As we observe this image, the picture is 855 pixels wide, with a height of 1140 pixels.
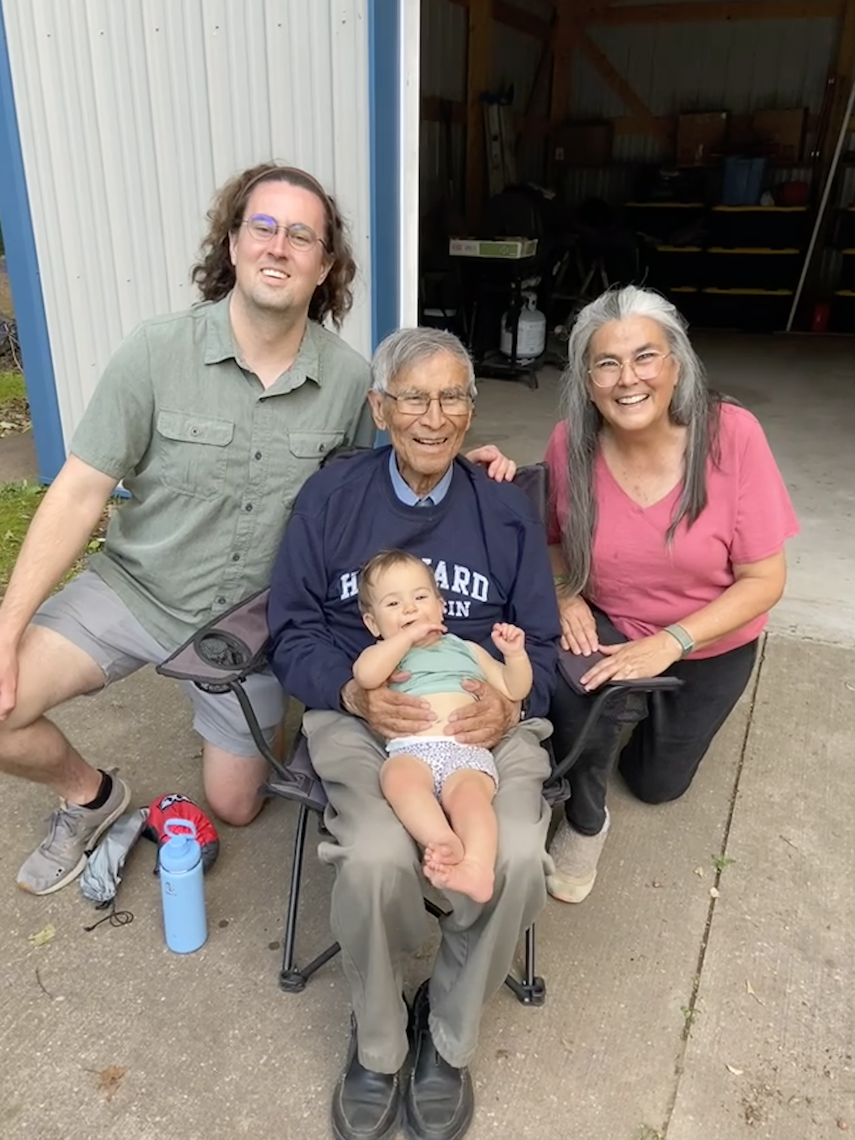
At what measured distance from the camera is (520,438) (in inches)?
209

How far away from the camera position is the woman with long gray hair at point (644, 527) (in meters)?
1.88

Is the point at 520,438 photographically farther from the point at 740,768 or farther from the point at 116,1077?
the point at 116,1077

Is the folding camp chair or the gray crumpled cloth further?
the gray crumpled cloth

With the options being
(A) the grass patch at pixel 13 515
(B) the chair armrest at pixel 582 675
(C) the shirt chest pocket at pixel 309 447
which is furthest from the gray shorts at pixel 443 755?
(A) the grass patch at pixel 13 515

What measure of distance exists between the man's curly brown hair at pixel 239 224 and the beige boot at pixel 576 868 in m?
1.37

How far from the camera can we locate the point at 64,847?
2133 mm

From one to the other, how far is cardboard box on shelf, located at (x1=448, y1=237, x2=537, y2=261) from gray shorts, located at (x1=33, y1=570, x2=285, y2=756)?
474 cm

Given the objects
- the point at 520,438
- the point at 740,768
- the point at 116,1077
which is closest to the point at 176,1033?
the point at 116,1077

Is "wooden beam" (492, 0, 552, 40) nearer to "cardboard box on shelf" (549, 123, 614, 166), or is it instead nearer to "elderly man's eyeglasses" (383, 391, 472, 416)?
"cardboard box on shelf" (549, 123, 614, 166)

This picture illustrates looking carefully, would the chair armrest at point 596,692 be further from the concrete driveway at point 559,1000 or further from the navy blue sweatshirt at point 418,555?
the concrete driveway at point 559,1000

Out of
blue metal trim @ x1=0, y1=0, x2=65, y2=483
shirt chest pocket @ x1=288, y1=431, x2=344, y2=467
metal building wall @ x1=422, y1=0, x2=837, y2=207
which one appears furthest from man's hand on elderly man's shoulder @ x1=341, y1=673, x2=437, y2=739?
metal building wall @ x1=422, y1=0, x2=837, y2=207

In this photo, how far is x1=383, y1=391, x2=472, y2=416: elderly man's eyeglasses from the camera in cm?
182

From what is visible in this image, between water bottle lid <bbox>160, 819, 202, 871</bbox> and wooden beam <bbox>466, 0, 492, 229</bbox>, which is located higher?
wooden beam <bbox>466, 0, 492, 229</bbox>

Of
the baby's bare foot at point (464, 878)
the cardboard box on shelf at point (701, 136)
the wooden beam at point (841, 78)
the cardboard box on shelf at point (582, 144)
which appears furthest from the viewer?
the cardboard box on shelf at point (582, 144)
